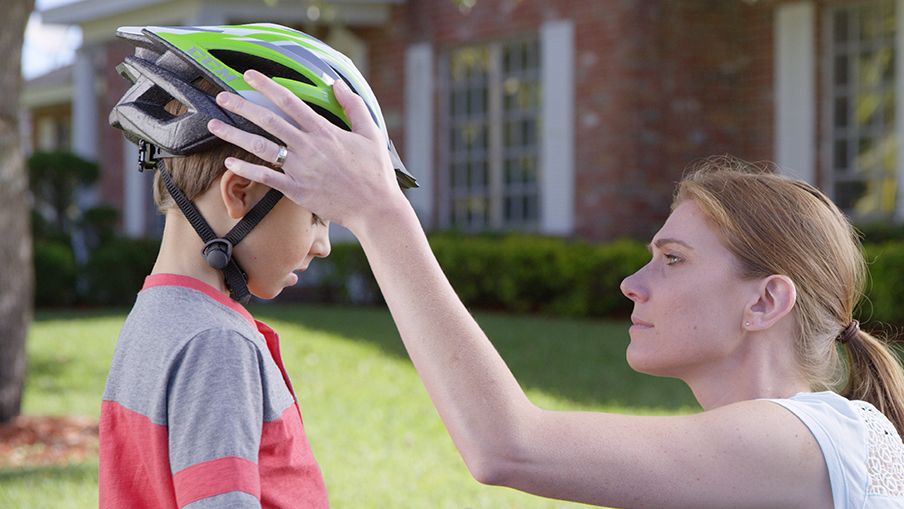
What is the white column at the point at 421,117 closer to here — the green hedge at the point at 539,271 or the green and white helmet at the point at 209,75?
the green hedge at the point at 539,271

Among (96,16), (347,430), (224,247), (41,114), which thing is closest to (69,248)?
(96,16)

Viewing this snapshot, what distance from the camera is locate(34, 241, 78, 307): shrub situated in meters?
14.3

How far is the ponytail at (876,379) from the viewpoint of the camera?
2.25 metres

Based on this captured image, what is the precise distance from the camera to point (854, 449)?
1924 millimetres

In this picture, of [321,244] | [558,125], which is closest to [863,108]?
[558,125]

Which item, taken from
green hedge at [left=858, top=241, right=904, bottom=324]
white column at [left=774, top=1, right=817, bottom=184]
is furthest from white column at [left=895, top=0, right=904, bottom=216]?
green hedge at [left=858, top=241, right=904, bottom=324]

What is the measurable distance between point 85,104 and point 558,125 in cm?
833

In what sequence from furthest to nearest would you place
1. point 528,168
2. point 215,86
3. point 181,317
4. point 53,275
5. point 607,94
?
1. point 53,275
2. point 528,168
3. point 607,94
4. point 215,86
5. point 181,317

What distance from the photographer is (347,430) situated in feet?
23.0

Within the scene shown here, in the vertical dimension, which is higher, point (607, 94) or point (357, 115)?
point (607, 94)

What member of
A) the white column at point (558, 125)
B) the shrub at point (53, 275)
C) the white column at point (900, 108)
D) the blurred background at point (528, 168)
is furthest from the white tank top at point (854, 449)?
the shrub at point (53, 275)

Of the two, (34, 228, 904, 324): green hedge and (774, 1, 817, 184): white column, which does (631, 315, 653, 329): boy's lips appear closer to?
(34, 228, 904, 324): green hedge

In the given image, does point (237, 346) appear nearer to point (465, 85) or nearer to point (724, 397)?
point (724, 397)

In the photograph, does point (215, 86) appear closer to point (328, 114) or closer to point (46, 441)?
point (328, 114)
